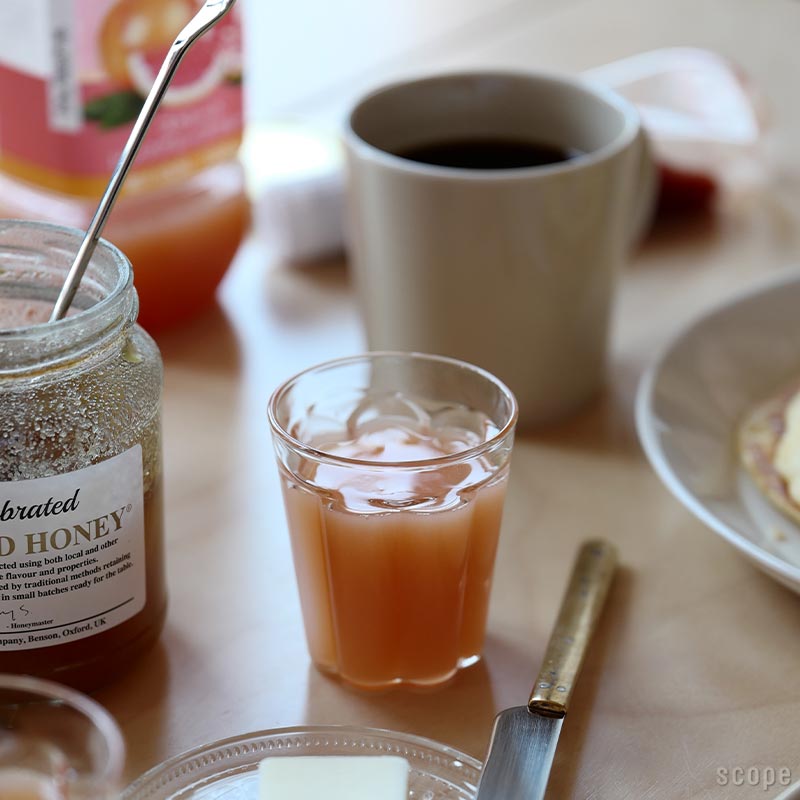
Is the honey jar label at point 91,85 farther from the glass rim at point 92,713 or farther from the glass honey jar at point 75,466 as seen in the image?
the glass rim at point 92,713

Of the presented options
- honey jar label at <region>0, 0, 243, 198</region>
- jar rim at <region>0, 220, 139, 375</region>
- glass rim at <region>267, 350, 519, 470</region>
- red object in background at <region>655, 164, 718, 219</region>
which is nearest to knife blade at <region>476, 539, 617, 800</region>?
glass rim at <region>267, 350, 519, 470</region>

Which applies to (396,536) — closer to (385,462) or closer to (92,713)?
(385,462)

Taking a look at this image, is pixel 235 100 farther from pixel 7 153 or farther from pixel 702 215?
pixel 702 215

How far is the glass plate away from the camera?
0.57 meters

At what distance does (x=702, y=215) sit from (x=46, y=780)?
0.95 metres

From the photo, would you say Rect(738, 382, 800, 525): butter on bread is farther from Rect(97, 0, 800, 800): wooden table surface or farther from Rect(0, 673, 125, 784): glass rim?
Rect(0, 673, 125, 784): glass rim

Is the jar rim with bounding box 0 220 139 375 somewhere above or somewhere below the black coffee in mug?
above

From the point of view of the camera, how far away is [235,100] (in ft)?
3.20

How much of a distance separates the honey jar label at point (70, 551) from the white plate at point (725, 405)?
1.09 ft

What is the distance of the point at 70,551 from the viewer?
1.93ft

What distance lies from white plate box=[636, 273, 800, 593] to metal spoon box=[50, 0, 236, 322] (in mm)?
375

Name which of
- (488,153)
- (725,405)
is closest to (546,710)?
(725,405)

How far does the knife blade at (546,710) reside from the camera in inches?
22.1

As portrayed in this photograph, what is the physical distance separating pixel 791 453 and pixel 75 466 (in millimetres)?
466
